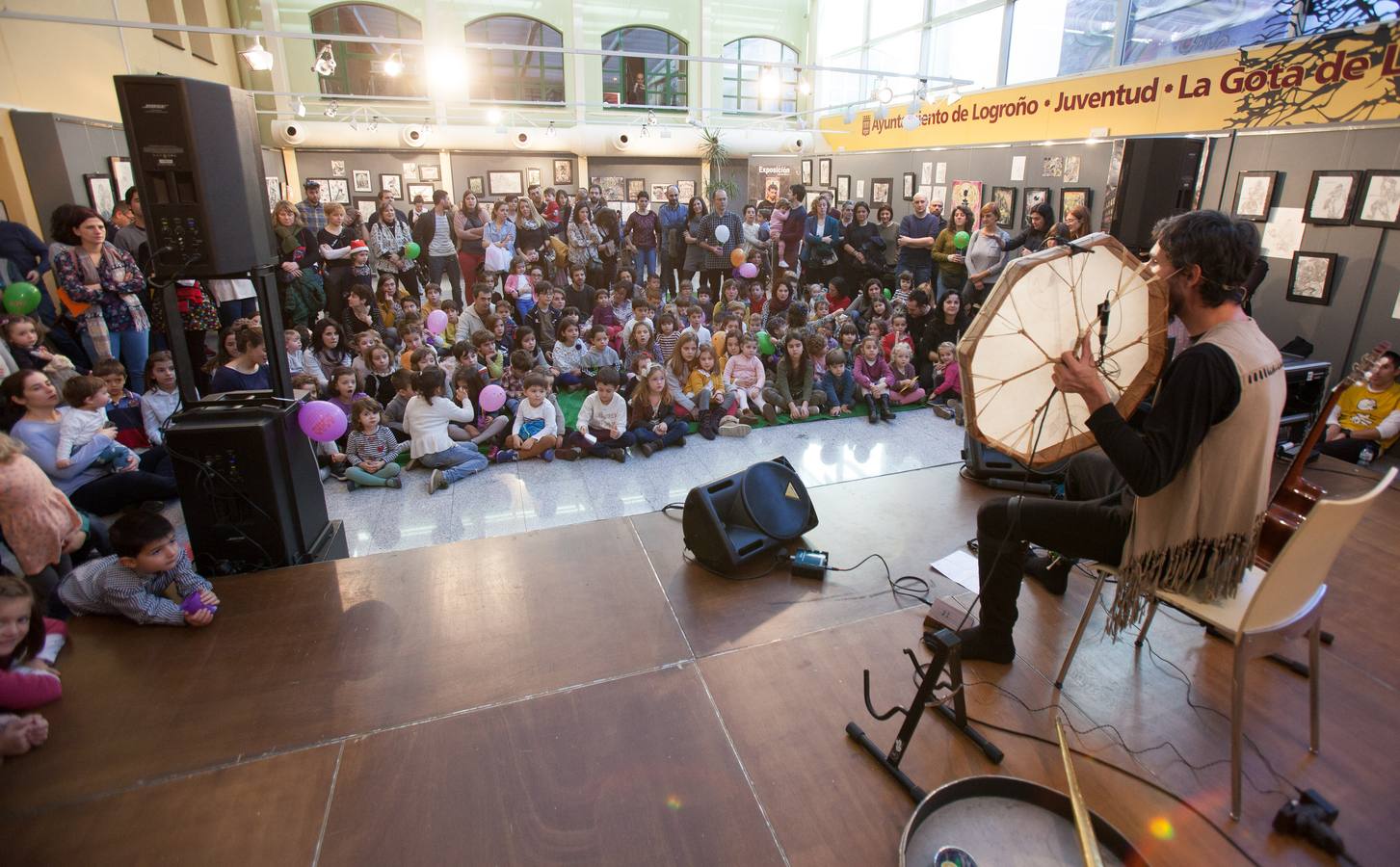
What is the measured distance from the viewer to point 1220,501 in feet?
6.47

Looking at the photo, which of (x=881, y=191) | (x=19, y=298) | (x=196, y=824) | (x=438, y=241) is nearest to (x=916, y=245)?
(x=881, y=191)

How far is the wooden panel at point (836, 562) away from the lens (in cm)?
289

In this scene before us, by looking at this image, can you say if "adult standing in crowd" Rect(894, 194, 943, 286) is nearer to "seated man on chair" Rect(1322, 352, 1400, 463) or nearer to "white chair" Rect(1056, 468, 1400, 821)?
"seated man on chair" Rect(1322, 352, 1400, 463)

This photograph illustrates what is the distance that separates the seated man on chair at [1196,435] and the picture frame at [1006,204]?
7341mm

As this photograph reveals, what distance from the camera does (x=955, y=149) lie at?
9.66 metres

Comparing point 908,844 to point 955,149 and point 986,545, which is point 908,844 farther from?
point 955,149

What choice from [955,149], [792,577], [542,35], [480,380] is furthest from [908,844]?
[542,35]

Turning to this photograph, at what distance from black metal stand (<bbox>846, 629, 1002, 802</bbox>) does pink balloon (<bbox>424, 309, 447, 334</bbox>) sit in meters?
5.69

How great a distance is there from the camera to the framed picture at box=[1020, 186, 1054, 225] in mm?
8180

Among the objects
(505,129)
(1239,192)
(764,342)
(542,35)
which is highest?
(542,35)

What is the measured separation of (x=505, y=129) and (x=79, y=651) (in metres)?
11.4

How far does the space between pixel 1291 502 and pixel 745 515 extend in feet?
6.94

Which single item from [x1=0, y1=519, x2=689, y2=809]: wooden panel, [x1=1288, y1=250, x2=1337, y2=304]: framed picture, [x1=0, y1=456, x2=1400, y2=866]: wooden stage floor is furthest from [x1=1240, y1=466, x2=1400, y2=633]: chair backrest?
[x1=1288, y1=250, x2=1337, y2=304]: framed picture

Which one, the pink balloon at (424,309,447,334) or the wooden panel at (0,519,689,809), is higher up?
the pink balloon at (424,309,447,334)
